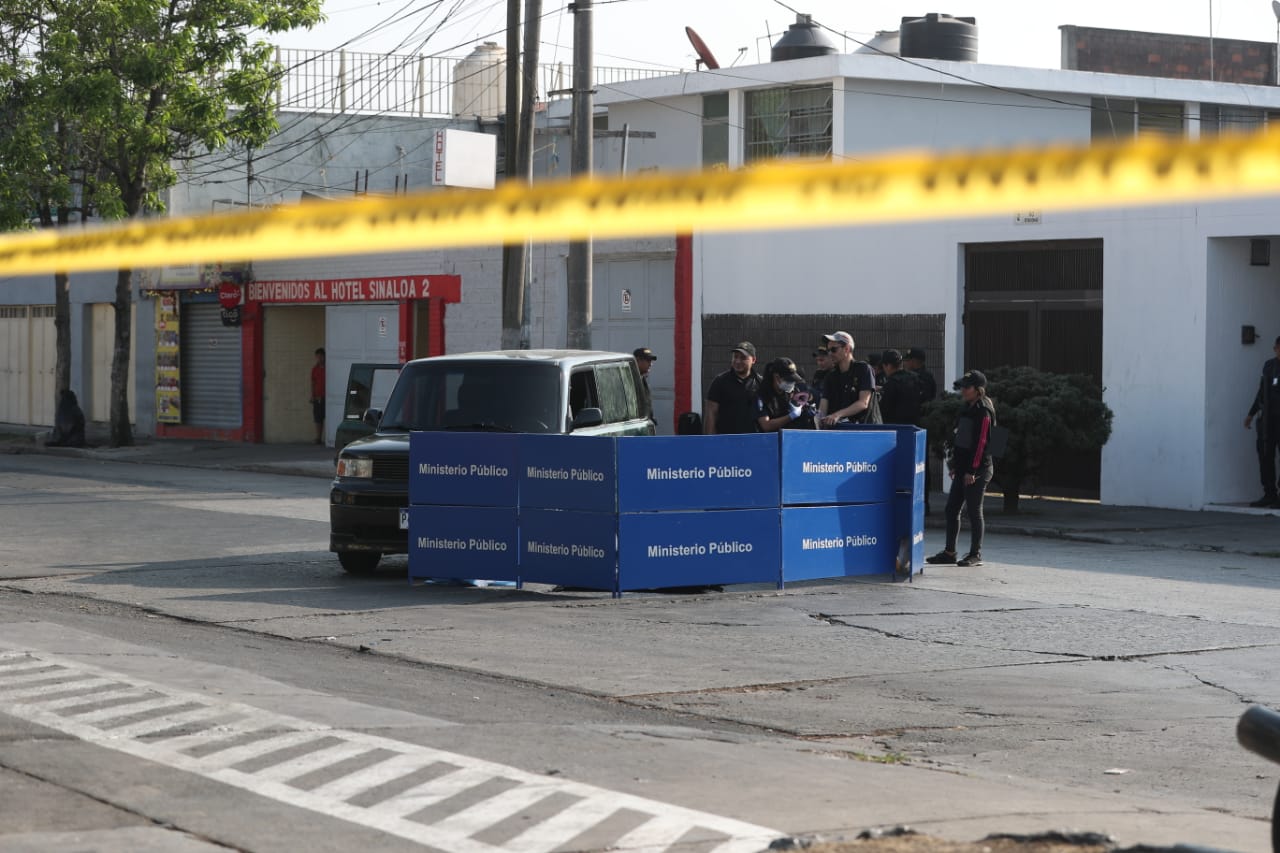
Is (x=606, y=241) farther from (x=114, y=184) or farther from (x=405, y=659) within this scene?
(x=405, y=659)

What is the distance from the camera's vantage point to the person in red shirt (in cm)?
3372

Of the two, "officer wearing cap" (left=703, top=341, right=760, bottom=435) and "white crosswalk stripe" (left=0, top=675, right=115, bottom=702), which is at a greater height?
"officer wearing cap" (left=703, top=341, right=760, bottom=435)

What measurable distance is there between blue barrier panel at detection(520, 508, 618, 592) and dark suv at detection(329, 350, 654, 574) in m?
1.32

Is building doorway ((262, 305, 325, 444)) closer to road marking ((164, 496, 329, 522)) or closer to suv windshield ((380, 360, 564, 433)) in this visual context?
road marking ((164, 496, 329, 522))

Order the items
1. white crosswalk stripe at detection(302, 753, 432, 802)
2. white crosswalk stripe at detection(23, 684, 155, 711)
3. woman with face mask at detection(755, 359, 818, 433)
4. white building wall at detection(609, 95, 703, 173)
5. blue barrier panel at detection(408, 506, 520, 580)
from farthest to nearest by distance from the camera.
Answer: white building wall at detection(609, 95, 703, 173) < woman with face mask at detection(755, 359, 818, 433) < blue barrier panel at detection(408, 506, 520, 580) < white crosswalk stripe at detection(23, 684, 155, 711) < white crosswalk stripe at detection(302, 753, 432, 802)

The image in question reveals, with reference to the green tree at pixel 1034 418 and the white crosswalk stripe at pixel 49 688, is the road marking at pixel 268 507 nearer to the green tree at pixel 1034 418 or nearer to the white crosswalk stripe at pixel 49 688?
the green tree at pixel 1034 418

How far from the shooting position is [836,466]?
1394 cm

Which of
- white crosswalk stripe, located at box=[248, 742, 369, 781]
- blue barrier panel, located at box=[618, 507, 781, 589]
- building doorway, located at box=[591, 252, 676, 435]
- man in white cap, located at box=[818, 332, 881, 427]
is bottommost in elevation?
white crosswalk stripe, located at box=[248, 742, 369, 781]

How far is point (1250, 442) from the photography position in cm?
2125

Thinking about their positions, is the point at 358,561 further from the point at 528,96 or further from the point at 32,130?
the point at 32,130

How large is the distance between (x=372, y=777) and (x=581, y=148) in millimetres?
14878

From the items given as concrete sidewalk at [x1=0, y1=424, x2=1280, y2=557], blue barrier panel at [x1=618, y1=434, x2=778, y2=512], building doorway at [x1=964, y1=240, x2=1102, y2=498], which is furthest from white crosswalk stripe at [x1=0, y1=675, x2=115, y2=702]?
building doorway at [x1=964, y1=240, x2=1102, y2=498]

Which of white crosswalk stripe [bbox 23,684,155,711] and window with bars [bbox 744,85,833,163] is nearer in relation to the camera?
white crosswalk stripe [bbox 23,684,155,711]

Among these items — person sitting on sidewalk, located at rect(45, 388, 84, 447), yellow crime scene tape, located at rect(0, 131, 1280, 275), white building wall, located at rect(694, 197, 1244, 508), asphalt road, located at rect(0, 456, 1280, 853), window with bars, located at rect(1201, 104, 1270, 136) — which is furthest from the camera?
person sitting on sidewalk, located at rect(45, 388, 84, 447)
